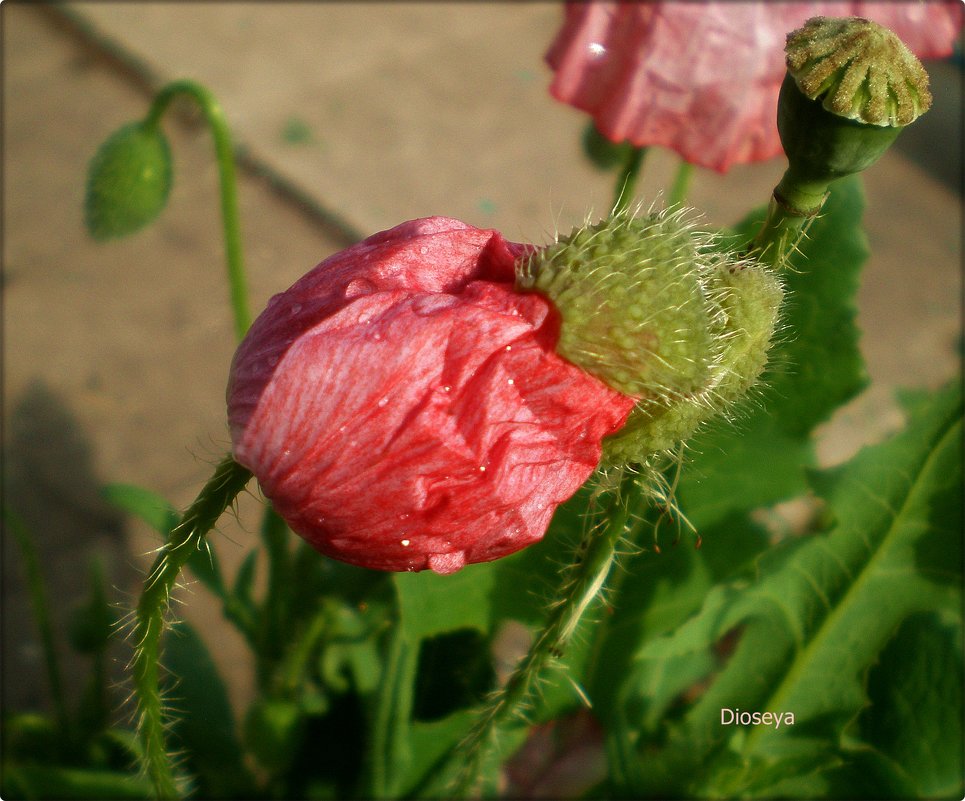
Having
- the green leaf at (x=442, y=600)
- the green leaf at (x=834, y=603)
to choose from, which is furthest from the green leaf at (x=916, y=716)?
the green leaf at (x=442, y=600)

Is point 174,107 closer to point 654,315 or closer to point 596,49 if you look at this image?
point 596,49

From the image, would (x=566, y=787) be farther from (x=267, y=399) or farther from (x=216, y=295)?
(x=216, y=295)

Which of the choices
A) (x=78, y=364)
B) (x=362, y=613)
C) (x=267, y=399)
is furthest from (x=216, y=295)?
(x=267, y=399)

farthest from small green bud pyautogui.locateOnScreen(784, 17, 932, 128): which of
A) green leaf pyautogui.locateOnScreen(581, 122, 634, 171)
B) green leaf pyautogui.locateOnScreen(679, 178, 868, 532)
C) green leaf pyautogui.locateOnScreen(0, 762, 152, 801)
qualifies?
green leaf pyautogui.locateOnScreen(0, 762, 152, 801)

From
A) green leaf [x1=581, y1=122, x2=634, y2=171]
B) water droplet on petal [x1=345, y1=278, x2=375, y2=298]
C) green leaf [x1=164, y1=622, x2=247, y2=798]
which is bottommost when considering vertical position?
green leaf [x1=164, y1=622, x2=247, y2=798]

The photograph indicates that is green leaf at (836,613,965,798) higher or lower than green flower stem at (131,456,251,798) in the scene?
lower

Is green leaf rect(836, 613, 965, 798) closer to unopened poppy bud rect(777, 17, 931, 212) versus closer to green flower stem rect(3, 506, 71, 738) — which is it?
unopened poppy bud rect(777, 17, 931, 212)

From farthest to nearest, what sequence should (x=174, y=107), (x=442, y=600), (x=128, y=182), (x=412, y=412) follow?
1. (x=174, y=107)
2. (x=128, y=182)
3. (x=442, y=600)
4. (x=412, y=412)

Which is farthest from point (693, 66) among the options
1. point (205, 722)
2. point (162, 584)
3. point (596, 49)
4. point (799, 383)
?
point (205, 722)
